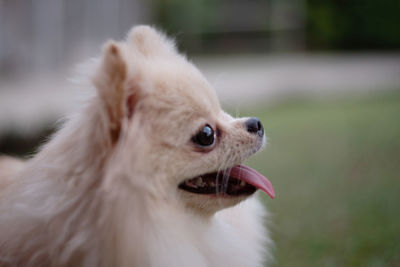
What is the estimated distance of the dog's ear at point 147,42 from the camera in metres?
2.62

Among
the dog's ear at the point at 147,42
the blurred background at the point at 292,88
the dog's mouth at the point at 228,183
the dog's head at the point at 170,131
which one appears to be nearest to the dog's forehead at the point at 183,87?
the dog's head at the point at 170,131

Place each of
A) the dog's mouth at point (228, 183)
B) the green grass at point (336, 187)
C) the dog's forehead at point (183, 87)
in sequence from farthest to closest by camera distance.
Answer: the green grass at point (336, 187), the dog's mouth at point (228, 183), the dog's forehead at point (183, 87)

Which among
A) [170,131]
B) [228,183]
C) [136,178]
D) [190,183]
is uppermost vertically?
[170,131]

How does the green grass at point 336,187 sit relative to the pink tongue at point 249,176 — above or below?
below

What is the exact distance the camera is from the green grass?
12.2 ft

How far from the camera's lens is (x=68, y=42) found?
12.7 m

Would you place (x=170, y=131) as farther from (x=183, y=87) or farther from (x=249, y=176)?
(x=249, y=176)

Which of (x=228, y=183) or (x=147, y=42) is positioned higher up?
(x=147, y=42)

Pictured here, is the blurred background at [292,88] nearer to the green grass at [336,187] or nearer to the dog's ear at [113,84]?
the green grass at [336,187]

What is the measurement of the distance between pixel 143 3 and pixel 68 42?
7606 mm

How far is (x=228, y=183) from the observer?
2553 millimetres

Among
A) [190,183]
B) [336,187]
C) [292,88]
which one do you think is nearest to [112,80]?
[190,183]

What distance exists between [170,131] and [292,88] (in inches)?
481

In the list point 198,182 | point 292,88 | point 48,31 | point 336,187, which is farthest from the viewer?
point 292,88
